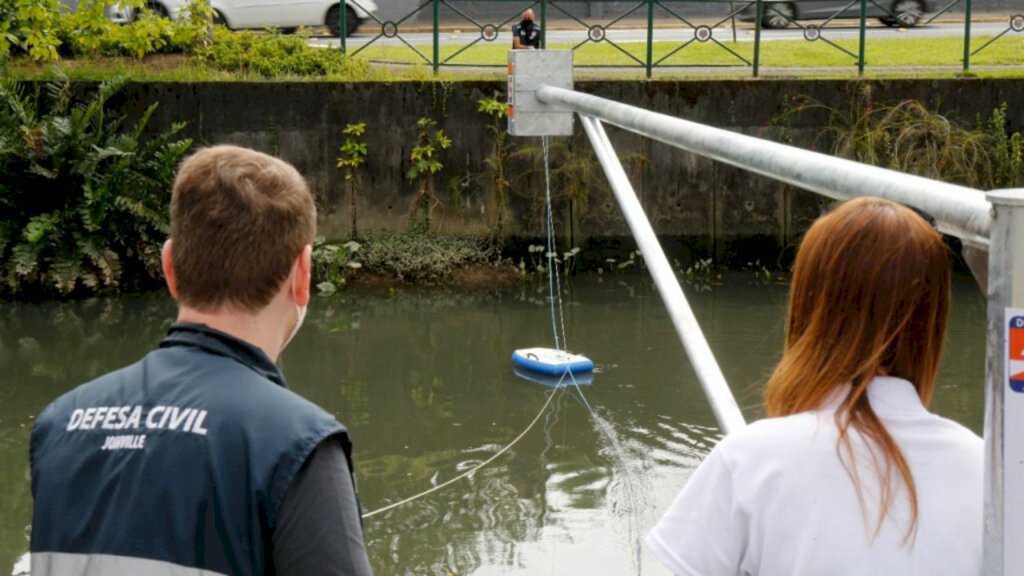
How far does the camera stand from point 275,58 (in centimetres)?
1503

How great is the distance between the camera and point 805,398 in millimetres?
1942

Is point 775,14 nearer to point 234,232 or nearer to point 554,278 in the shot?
point 554,278

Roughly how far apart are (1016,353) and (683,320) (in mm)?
1897

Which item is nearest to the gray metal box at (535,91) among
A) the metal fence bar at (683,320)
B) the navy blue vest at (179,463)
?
the metal fence bar at (683,320)

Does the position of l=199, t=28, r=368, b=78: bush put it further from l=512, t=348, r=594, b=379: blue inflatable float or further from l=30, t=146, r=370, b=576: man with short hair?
l=30, t=146, r=370, b=576: man with short hair

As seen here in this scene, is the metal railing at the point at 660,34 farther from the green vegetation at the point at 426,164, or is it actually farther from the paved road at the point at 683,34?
the green vegetation at the point at 426,164

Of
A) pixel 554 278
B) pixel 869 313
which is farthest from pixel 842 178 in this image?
pixel 554 278

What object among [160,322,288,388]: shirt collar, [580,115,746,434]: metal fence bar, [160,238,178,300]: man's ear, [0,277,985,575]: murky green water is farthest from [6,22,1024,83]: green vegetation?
[160,322,288,388]: shirt collar

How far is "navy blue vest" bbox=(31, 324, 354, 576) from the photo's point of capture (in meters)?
1.93

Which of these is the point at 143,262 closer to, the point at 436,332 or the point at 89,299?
the point at 89,299

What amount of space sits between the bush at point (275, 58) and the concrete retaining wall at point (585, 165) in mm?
831

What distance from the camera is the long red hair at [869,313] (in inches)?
73.7

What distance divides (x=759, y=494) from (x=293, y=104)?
12.8 m

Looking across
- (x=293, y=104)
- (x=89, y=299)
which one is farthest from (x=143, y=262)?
(x=293, y=104)
